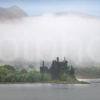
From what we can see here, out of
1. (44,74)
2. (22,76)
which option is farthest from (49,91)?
(22,76)

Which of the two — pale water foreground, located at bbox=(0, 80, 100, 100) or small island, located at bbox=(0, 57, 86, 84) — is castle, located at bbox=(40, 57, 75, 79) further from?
pale water foreground, located at bbox=(0, 80, 100, 100)

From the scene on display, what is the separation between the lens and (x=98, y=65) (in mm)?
7723

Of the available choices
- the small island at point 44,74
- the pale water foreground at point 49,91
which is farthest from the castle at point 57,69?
the pale water foreground at point 49,91

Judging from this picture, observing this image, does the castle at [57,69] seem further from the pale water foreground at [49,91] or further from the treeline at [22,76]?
the pale water foreground at [49,91]

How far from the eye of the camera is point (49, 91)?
765 centimetres

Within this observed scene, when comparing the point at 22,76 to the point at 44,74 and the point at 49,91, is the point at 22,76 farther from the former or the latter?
the point at 49,91

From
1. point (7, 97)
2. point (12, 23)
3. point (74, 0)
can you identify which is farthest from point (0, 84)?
point (74, 0)

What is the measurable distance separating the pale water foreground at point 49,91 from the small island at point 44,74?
0.06 meters

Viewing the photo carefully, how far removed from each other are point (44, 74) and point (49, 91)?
0.22 metres

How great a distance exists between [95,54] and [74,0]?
0.70 meters

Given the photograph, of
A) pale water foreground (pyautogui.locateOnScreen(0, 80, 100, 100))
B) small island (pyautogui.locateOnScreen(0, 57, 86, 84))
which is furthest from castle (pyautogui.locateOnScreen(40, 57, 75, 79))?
pale water foreground (pyautogui.locateOnScreen(0, 80, 100, 100))

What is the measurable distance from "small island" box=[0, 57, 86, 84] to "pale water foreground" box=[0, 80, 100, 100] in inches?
2.4

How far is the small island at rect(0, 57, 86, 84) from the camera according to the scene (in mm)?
7680

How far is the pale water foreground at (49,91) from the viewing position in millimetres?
7621
